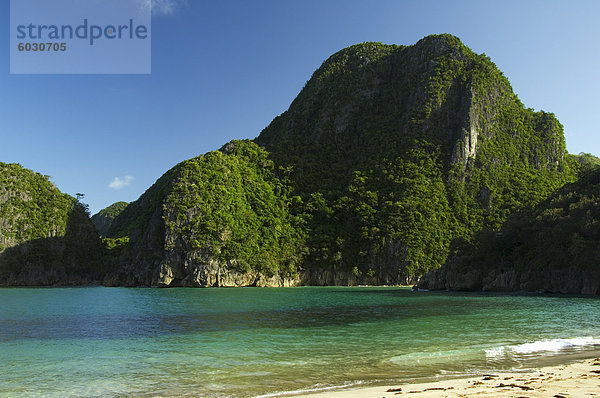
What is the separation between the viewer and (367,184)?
125 metres

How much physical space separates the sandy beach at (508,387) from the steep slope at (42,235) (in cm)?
12196

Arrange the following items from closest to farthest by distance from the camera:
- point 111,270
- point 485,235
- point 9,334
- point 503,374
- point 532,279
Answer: point 503,374, point 9,334, point 532,279, point 485,235, point 111,270

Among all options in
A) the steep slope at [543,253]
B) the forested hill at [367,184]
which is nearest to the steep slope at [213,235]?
the forested hill at [367,184]

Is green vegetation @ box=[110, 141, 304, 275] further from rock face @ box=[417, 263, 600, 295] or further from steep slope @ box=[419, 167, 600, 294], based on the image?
steep slope @ box=[419, 167, 600, 294]

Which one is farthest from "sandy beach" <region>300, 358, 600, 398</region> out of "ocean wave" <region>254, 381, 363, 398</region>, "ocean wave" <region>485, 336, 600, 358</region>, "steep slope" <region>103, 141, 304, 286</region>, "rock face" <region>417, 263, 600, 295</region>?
"steep slope" <region>103, 141, 304, 286</region>

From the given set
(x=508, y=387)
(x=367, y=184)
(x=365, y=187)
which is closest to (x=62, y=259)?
(x=365, y=187)

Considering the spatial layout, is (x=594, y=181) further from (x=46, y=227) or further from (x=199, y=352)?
(x=46, y=227)

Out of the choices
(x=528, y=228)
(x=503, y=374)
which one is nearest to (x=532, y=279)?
(x=528, y=228)

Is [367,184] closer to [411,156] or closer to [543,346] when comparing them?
[411,156]

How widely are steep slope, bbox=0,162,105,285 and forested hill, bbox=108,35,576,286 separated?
19.5 m

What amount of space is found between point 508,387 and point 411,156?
118652 mm

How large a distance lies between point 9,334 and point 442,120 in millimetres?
127612

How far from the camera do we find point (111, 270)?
114 metres

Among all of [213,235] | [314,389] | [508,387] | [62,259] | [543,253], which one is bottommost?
[314,389]
